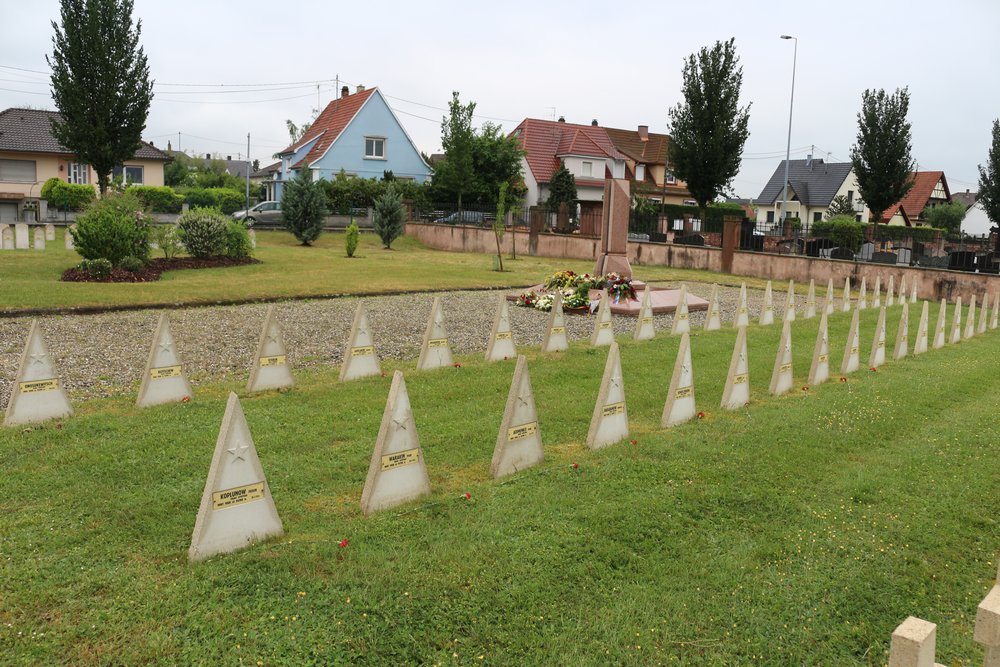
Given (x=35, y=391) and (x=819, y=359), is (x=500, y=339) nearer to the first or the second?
(x=819, y=359)

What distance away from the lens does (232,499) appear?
444cm

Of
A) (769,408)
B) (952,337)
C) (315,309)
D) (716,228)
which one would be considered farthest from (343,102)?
(769,408)

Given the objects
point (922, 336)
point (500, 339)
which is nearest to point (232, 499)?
point (500, 339)

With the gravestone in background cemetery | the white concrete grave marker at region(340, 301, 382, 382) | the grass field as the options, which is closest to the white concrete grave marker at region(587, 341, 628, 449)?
the white concrete grave marker at region(340, 301, 382, 382)

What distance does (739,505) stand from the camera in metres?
5.43

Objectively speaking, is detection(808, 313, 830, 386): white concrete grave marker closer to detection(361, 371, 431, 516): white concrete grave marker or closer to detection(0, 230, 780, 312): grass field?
detection(361, 371, 431, 516): white concrete grave marker

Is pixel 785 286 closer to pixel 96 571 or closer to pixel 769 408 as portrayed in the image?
pixel 769 408

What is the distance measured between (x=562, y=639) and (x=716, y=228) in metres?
29.6

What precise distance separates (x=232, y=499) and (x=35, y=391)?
145 inches

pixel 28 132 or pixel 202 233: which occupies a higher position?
pixel 28 132

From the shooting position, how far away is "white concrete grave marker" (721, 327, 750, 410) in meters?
8.11

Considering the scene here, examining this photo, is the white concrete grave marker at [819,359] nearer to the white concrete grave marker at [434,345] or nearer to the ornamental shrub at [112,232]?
the white concrete grave marker at [434,345]

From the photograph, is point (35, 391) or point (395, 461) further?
point (35, 391)

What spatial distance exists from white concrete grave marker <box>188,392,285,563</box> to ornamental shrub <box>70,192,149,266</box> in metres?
16.7
